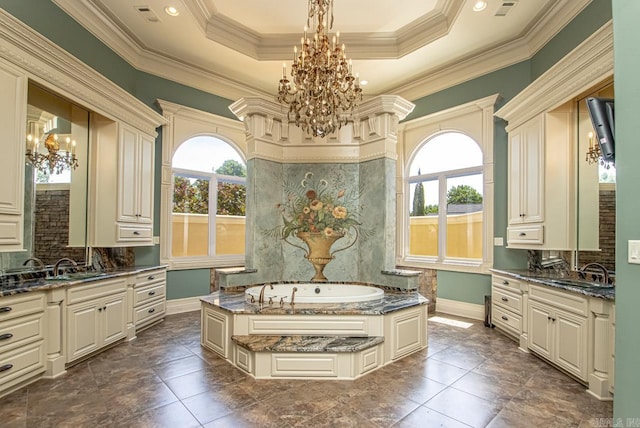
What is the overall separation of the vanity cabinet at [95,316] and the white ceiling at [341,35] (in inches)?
118

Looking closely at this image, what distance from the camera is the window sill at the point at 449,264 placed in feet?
15.3

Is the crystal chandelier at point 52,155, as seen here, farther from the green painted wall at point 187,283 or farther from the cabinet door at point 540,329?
the cabinet door at point 540,329

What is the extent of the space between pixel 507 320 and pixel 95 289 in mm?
4392

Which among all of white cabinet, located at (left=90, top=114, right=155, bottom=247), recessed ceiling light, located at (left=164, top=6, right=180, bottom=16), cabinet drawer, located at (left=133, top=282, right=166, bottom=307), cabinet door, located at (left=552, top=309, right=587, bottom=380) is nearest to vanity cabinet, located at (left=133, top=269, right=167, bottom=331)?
cabinet drawer, located at (left=133, top=282, right=166, bottom=307)

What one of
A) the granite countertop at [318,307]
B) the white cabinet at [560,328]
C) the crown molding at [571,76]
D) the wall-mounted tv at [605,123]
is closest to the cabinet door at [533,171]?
the crown molding at [571,76]

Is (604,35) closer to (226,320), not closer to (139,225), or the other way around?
(226,320)

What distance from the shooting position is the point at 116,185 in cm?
384

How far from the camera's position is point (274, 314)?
2.94m

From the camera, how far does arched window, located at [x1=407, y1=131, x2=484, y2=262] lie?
193 inches

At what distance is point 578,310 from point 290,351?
7.71ft

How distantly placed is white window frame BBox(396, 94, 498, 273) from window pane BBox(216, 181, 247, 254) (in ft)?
8.99

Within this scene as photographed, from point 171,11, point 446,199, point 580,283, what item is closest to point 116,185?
point 171,11

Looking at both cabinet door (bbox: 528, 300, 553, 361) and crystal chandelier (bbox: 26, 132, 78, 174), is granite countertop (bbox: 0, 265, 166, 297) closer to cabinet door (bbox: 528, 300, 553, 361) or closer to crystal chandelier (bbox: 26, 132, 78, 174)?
crystal chandelier (bbox: 26, 132, 78, 174)

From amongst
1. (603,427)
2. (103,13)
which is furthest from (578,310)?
(103,13)
